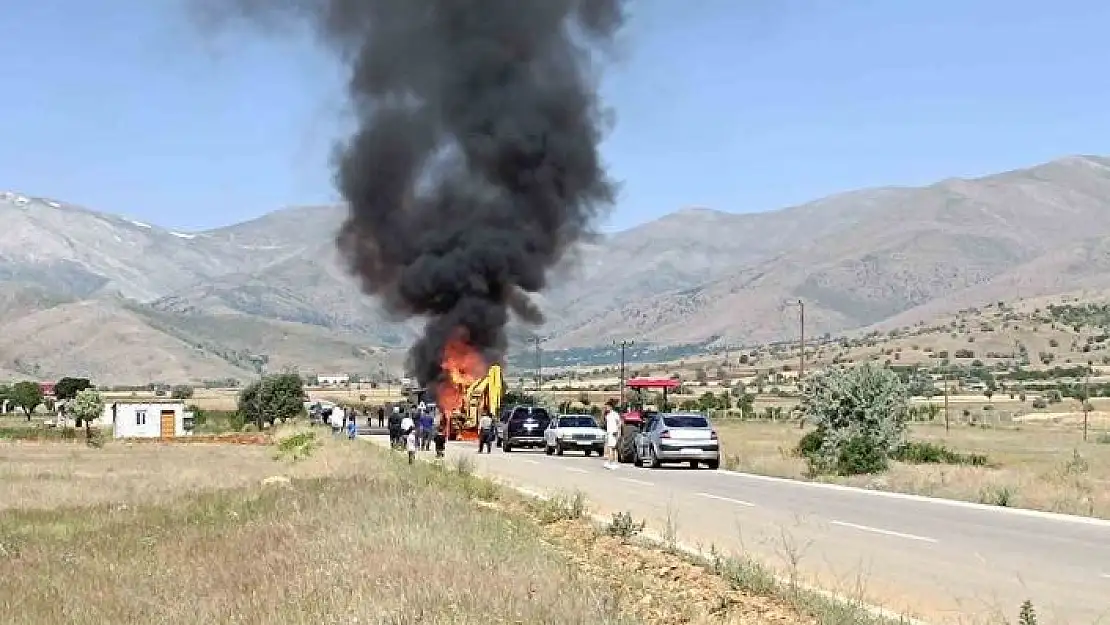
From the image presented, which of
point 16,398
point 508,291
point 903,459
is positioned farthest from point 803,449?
point 16,398

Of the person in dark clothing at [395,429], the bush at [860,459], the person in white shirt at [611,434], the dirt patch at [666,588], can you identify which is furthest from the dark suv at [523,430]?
the dirt patch at [666,588]

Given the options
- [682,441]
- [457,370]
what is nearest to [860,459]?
[682,441]

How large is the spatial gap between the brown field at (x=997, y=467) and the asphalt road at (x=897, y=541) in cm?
139

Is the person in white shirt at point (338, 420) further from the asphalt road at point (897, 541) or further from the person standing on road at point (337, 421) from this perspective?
the asphalt road at point (897, 541)

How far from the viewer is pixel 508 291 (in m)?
63.3

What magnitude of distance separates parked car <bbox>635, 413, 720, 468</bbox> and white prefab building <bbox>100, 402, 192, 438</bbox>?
51.8 metres

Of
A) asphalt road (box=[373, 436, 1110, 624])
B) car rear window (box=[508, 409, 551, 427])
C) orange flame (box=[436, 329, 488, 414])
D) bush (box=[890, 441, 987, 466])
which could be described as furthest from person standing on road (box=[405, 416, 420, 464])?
orange flame (box=[436, 329, 488, 414])

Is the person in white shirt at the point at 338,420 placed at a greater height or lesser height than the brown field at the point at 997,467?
greater

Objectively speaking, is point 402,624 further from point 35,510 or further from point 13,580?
point 35,510

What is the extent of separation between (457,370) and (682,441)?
25.2 meters

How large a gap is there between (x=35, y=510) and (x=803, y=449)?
24.8 meters

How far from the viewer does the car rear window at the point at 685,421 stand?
116ft

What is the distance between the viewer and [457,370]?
58938mm

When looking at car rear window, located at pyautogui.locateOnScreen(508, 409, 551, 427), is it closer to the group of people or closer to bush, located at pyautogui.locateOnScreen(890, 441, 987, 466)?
the group of people
